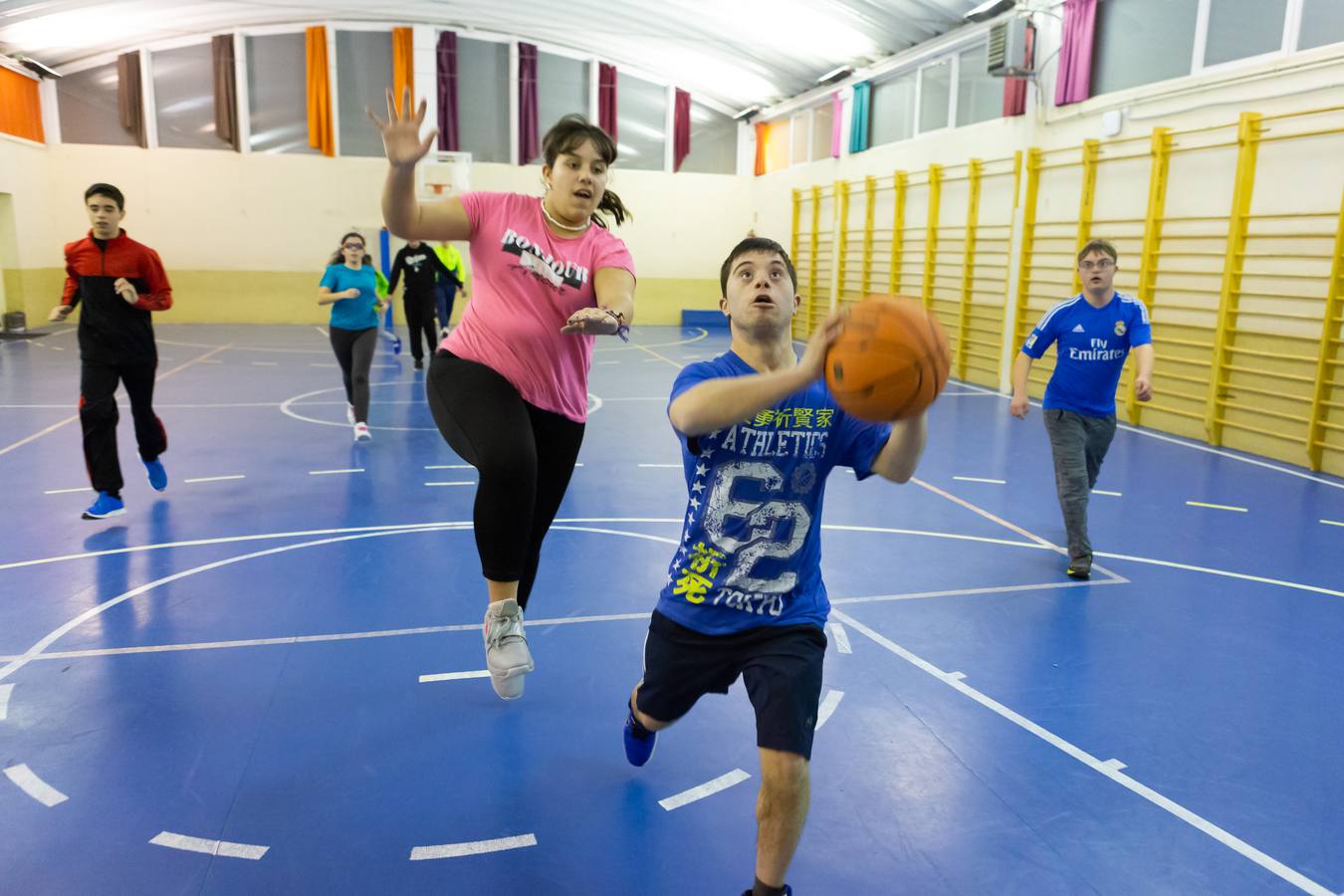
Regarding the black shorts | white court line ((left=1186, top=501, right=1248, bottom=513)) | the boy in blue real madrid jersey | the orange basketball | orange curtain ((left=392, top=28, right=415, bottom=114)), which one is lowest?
white court line ((left=1186, top=501, right=1248, bottom=513))

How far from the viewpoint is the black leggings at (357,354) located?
803cm

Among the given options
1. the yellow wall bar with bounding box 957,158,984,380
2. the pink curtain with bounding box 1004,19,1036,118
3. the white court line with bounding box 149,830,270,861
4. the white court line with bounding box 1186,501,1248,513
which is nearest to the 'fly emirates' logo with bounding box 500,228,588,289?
the white court line with bounding box 149,830,270,861

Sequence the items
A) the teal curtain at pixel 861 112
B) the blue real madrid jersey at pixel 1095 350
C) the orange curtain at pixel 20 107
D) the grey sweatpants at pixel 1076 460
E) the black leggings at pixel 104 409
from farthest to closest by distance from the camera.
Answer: the orange curtain at pixel 20 107 → the teal curtain at pixel 861 112 → the black leggings at pixel 104 409 → the blue real madrid jersey at pixel 1095 350 → the grey sweatpants at pixel 1076 460

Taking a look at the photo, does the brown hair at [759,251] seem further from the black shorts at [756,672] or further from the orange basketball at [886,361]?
the black shorts at [756,672]

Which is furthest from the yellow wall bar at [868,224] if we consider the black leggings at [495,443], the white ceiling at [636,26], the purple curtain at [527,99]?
the black leggings at [495,443]

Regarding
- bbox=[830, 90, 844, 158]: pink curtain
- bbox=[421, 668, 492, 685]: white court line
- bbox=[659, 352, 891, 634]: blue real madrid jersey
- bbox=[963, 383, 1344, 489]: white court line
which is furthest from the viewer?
bbox=[830, 90, 844, 158]: pink curtain

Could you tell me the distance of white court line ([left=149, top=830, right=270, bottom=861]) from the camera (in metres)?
2.54

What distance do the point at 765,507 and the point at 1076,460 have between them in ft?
12.0

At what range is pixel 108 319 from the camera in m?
5.66

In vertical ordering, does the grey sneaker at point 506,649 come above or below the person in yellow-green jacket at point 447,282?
below

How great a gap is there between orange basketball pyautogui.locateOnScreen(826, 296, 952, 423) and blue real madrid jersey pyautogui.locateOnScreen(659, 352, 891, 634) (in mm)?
307

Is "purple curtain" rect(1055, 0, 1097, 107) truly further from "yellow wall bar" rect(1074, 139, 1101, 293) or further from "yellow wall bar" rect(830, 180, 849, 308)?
"yellow wall bar" rect(830, 180, 849, 308)

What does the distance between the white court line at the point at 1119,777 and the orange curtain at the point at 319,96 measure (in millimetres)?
18867

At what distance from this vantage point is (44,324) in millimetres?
18109
